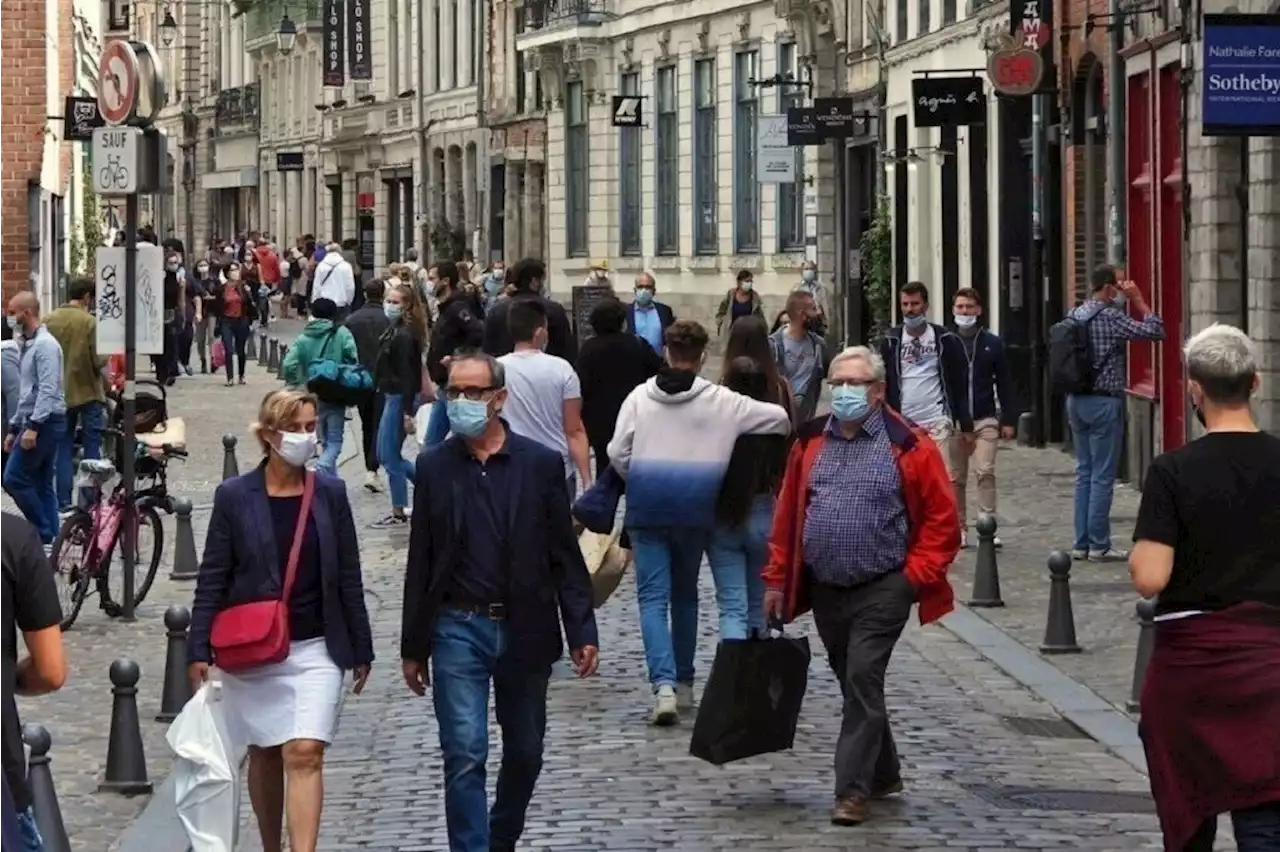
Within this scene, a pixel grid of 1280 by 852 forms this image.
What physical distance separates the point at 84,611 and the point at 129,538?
1.01 metres

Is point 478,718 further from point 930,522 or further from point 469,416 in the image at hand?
point 930,522

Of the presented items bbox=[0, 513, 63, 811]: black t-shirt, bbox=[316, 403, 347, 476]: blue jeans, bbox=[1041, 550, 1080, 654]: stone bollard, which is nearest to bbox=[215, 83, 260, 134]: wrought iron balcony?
bbox=[316, 403, 347, 476]: blue jeans

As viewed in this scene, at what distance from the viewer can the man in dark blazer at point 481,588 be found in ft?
30.7

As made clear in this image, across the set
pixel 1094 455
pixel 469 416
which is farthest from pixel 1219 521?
pixel 1094 455

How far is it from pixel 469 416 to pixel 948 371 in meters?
10.8

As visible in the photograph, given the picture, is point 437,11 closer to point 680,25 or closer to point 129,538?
point 680,25

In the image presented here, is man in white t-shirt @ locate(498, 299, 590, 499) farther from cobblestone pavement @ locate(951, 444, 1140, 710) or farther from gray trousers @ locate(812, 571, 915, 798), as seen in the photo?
gray trousers @ locate(812, 571, 915, 798)

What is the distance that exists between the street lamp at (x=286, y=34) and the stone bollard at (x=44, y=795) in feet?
244

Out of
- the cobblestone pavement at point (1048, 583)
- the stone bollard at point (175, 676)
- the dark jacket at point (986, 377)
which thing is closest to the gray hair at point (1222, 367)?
the stone bollard at point (175, 676)

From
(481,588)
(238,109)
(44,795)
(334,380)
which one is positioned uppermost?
(238,109)

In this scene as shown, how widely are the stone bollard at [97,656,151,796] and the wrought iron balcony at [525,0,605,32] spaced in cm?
4580

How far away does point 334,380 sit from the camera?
2298cm

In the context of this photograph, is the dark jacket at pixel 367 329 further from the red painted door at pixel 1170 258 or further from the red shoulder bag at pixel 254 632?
the red shoulder bag at pixel 254 632

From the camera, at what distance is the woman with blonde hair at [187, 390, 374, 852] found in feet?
30.3
